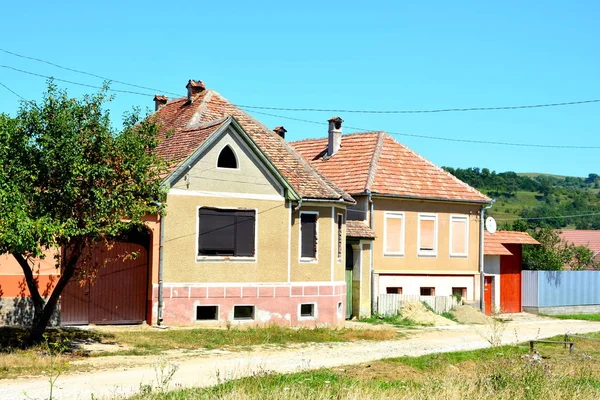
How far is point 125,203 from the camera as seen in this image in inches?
793

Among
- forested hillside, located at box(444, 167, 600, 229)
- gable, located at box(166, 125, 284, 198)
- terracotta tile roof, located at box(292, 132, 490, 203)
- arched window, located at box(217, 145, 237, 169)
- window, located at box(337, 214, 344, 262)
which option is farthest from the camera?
forested hillside, located at box(444, 167, 600, 229)

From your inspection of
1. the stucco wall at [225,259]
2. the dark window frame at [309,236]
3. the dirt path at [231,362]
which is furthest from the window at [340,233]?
the dirt path at [231,362]

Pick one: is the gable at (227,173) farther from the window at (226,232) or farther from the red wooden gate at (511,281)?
the red wooden gate at (511,281)

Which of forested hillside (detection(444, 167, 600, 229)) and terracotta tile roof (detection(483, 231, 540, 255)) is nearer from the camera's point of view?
terracotta tile roof (detection(483, 231, 540, 255))

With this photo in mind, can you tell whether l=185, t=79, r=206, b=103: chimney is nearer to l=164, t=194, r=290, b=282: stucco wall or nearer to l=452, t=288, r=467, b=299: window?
l=164, t=194, r=290, b=282: stucco wall

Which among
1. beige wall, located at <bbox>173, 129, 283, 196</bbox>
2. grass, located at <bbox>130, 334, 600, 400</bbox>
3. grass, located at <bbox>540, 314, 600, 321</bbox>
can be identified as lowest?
grass, located at <bbox>540, 314, 600, 321</bbox>

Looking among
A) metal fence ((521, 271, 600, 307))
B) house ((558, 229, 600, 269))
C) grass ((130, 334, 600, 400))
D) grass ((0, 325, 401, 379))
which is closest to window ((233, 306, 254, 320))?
grass ((0, 325, 401, 379))

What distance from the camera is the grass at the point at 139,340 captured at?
17.5 metres

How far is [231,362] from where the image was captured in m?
19.2

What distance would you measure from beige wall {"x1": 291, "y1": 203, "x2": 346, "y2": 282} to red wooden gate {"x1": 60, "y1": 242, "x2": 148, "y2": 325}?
5.24 m

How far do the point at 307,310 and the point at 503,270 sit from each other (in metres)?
15.3

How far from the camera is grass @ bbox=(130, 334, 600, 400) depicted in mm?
13505

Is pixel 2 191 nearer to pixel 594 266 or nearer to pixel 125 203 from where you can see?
pixel 125 203

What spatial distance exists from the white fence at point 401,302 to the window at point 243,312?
7.59 m
